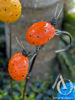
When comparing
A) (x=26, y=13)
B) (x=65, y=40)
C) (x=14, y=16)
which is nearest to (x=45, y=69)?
(x=65, y=40)

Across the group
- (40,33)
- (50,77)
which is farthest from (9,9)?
(50,77)

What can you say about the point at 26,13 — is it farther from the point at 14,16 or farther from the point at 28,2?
the point at 14,16

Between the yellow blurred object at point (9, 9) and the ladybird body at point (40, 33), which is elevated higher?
the yellow blurred object at point (9, 9)

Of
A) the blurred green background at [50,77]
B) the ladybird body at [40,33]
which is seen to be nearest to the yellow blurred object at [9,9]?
the ladybird body at [40,33]

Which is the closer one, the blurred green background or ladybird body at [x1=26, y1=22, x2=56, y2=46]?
ladybird body at [x1=26, y1=22, x2=56, y2=46]

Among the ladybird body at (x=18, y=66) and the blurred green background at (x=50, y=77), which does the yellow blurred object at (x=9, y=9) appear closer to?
the ladybird body at (x=18, y=66)

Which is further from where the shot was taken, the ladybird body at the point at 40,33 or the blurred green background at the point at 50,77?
the blurred green background at the point at 50,77

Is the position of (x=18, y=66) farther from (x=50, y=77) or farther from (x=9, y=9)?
(x=50, y=77)

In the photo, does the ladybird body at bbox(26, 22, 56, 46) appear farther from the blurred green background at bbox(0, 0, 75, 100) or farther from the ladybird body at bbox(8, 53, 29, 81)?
the blurred green background at bbox(0, 0, 75, 100)

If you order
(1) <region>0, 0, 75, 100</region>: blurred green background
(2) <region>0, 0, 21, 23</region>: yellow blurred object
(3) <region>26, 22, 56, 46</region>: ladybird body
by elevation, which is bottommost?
(1) <region>0, 0, 75, 100</region>: blurred green background

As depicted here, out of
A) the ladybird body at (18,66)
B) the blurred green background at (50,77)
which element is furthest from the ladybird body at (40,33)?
the blurred green background at (50,77)

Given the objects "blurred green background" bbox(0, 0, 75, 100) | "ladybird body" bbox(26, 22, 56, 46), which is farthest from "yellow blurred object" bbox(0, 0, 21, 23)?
"blurred green background" bbox(0, 0, 75, 100)

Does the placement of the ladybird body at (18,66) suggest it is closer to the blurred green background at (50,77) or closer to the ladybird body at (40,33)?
the ladybird body at (40,33)

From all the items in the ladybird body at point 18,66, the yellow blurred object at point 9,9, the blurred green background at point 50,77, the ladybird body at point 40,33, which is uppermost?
the yellow blurred object at point 9,9
